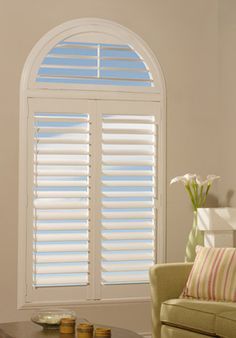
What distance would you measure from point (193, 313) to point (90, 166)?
171 centimetres

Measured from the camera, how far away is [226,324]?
15.1ft

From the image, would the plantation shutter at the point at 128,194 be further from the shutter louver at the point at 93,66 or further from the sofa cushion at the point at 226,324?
the sofa cushion at the point at 226,324

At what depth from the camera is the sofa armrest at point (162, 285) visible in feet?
17.4

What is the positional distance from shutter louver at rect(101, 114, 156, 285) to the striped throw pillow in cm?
89

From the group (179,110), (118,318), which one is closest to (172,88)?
(179,110)

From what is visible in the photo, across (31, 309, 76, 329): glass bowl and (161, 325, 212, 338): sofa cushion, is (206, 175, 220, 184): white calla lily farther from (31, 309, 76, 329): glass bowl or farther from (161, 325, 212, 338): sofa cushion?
(31, 309, 76, 329): glass bowl

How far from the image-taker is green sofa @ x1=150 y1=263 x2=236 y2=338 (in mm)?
4684

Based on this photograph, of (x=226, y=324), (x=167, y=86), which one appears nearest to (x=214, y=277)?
(x=226, y=324)

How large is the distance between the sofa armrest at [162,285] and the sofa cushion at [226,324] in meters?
0.69

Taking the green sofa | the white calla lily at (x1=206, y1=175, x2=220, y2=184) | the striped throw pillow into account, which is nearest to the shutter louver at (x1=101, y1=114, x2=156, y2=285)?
the white calla lily at (x1=206, y1=175, x2=220, y2=184)

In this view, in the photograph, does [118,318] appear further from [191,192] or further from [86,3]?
[86,3]

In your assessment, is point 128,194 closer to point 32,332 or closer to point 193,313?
point 193,313

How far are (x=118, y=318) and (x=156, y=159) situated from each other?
136 centimetres

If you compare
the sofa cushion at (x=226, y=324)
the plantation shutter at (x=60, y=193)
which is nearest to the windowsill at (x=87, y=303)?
the plantation shutter at (x=60, y=193)
